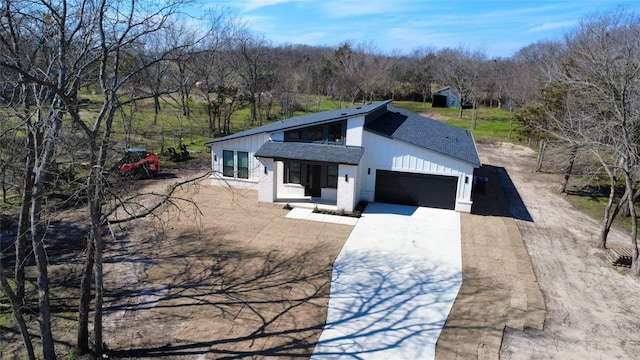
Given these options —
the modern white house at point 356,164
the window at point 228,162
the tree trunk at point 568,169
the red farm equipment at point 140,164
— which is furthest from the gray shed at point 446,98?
the red farm equipment at point 140,164

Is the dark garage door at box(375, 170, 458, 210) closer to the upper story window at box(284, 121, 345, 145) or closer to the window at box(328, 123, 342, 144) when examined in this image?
the window at box(328, 123, 342, 144)

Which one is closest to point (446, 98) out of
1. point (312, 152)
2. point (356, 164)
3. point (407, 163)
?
point (407, 163)

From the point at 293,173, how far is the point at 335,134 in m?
2.78

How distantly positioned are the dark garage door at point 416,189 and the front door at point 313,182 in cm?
276

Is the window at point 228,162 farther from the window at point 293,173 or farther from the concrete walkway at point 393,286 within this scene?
the concrete walkway at point 393,286

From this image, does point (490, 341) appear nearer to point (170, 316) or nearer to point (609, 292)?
point (609, 292)

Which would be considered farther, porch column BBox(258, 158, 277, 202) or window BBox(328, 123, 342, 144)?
window BBox(328, 123, 342, 144)

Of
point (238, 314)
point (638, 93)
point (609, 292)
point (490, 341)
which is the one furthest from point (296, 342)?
point (638, 93)

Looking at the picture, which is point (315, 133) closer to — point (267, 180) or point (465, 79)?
point (267, 180)

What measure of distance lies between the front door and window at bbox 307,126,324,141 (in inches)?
50.2

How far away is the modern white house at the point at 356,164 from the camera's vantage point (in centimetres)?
1992

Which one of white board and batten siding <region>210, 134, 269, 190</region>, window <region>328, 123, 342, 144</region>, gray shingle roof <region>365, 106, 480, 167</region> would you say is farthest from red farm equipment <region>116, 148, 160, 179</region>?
gray shingle roof <region>365, 106, 480, 167</region>

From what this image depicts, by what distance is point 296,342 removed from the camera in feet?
34.6

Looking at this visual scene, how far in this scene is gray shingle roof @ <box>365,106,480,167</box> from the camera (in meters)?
20.5
